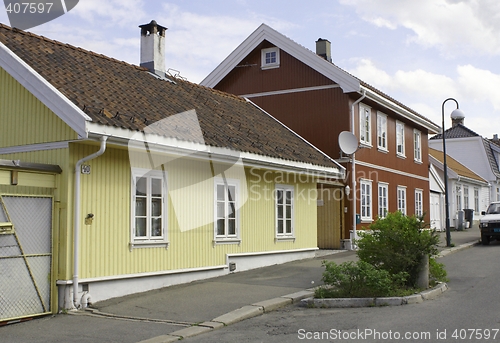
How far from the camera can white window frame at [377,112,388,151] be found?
76.7 ft

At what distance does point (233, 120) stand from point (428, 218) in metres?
15.8

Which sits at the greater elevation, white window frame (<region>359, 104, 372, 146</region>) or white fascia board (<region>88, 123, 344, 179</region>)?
white window frame (<region>359, 104, 372, 146</region>)

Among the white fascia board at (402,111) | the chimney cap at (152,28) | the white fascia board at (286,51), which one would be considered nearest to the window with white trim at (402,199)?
the white fascia board at (402,111)

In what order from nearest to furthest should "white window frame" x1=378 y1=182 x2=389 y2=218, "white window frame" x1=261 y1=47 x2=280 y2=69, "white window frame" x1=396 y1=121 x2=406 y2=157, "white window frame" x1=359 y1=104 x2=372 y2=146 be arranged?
1. "white window frame" x1=359 y1=104 x2=372 y2=146
2. "white window frame" x1=261 y1=47 x2=280 y2=69
3. "white window frame" x1=378 y1=182 x2=389 y2=218
4. "white window frame" x1=396 y1=121 x2=406 y2=157

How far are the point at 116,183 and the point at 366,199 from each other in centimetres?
1305

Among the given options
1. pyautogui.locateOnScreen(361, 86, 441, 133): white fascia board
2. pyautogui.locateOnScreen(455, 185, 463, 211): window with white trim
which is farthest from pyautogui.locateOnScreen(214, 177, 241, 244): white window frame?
pyautogui.locateOnScreen(455, 185, 463, 211): window with white trim

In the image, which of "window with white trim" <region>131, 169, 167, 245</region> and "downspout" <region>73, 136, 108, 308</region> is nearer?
"downspout" <region>73, 136, 108, 308</region>

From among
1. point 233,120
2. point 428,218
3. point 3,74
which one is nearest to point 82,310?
point 3,74

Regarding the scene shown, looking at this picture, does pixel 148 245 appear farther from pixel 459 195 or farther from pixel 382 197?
pixel 459 195

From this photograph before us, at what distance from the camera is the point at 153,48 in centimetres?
1658

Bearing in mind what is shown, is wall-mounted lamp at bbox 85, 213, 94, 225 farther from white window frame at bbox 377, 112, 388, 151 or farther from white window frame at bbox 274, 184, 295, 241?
white window frame at bbox 377, 112, 388, 151

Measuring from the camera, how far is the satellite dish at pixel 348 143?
19828 mm

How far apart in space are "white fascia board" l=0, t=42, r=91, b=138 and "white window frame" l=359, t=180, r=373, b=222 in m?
13.5

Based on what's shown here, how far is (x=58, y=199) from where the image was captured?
404 inches
